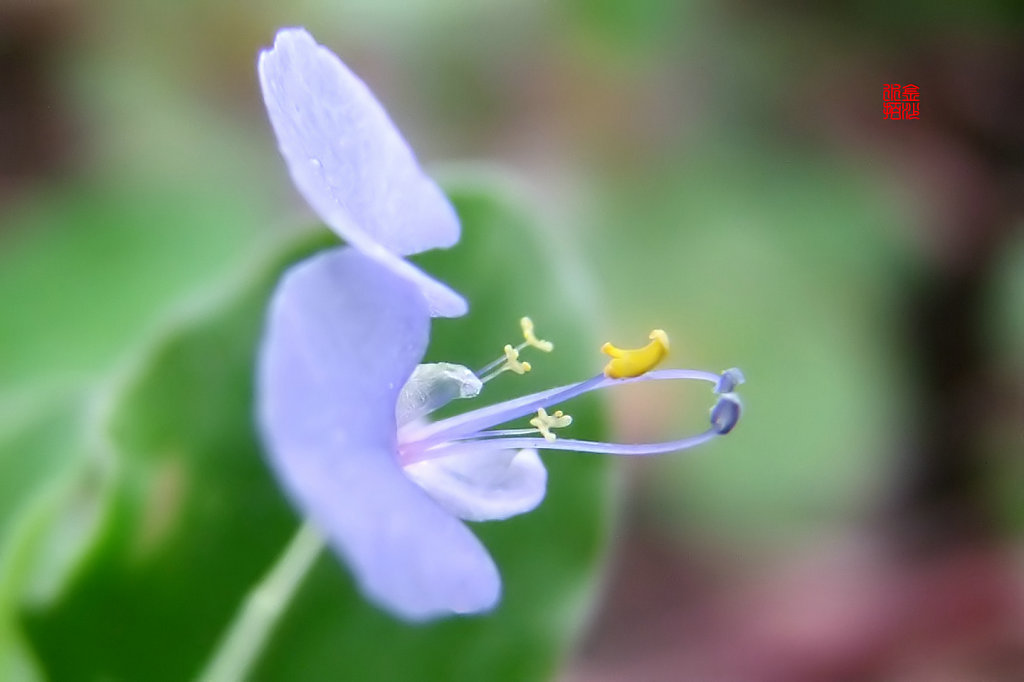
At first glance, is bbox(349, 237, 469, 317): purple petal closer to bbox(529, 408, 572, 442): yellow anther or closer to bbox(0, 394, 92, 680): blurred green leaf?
bbox(529, 408, 572, 442): yellow anther

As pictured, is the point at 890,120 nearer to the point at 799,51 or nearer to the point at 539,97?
the point at 799,51

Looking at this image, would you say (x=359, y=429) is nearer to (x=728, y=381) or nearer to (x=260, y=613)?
(x=728, y=381)

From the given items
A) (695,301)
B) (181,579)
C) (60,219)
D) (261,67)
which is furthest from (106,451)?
(695,301)

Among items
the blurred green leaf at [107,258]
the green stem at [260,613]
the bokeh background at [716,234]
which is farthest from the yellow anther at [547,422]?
the blurred green leaf at [107,258]

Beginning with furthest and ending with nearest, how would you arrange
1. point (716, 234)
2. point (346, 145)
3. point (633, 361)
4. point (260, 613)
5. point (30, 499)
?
point (716, 234), point (30, 499), point (260, 613), point (633, 361), point (346, 145)

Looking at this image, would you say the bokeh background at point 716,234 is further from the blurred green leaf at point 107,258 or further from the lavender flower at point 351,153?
the lavender flower at point 351,153

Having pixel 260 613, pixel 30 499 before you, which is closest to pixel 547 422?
pixel 260 613
